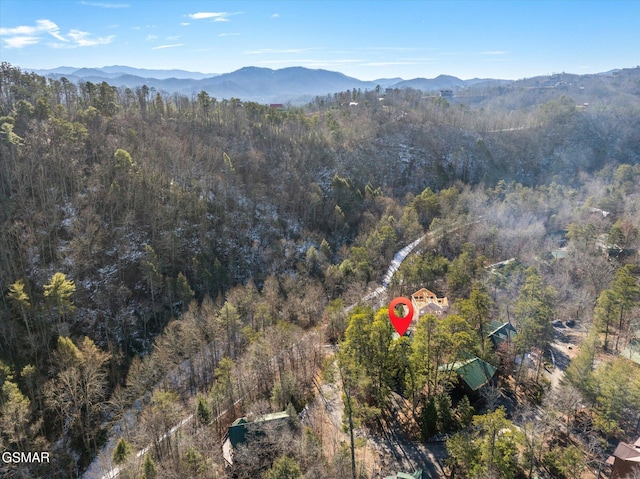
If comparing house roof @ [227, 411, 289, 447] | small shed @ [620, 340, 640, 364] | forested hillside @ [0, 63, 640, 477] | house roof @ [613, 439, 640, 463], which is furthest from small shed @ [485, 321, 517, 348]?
house roof @ [227, 411, 289, 447]

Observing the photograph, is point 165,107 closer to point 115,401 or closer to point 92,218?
point 92,218

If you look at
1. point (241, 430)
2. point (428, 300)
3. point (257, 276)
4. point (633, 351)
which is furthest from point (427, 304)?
point (257, 276)

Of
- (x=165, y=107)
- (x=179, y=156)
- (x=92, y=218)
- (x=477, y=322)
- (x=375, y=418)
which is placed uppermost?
(x=165, y=107)

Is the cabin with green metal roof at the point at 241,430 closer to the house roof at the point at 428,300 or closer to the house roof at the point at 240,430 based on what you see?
the house roof at the point at 240,430

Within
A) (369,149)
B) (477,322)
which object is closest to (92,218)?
(477,322)

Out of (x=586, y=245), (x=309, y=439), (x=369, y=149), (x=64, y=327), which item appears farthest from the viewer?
(x=369, y=149)
